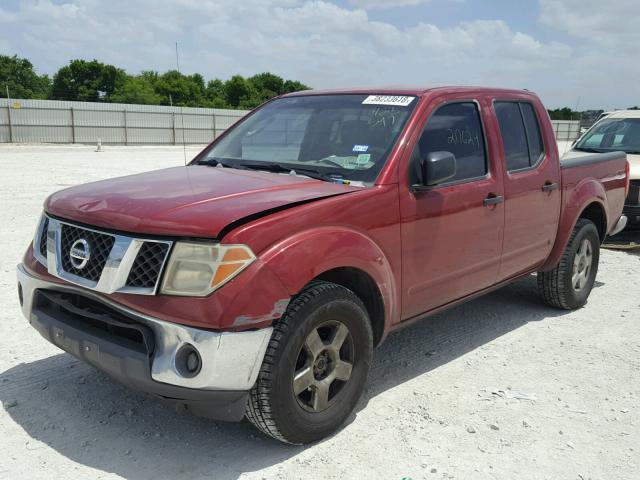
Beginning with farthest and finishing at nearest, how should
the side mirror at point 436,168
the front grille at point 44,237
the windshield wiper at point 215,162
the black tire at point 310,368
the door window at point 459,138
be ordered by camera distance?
the windshield wiper at point 215,162
the door window at point 459,138
the side mirror at point 436,168
the front grille at point 44,237
the black tire at point 310,368

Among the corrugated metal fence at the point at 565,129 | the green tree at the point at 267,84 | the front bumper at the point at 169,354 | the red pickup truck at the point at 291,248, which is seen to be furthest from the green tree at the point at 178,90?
the front bumper at the point at 169,354

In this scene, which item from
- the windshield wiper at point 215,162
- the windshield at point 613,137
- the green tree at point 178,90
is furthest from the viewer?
the green tree at point 178,90

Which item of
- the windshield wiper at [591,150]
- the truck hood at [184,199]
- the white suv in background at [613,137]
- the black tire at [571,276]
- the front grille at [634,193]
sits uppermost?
the white suv in background at [613,137]

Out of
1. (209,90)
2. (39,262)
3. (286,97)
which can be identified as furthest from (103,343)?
(209,90)

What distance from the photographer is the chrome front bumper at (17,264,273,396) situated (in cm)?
Answer: 264

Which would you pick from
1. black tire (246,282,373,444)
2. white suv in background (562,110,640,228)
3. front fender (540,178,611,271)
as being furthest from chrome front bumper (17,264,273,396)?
white suv in background (562,110,640,228)

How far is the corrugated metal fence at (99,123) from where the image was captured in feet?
121

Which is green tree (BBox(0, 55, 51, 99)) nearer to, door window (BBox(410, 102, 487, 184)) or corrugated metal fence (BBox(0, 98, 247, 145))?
corrugated metal fence (BBox(0, 98, 247, 145))

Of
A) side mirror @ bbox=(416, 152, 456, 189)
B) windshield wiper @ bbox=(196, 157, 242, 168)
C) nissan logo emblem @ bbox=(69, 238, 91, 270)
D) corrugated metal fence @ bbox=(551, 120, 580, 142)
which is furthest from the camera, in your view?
corrugated metal fence @ bbox=(551, 120, 580, 142)

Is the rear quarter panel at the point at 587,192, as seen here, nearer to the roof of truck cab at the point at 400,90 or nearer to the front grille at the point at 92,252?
the roof of truck cab at the point at 400,90

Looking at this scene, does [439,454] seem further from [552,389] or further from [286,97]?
[286,97]

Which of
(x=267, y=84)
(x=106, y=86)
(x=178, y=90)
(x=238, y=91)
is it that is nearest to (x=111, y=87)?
(x=106, y=86)

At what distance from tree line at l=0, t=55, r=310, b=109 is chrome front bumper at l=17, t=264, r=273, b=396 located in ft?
201

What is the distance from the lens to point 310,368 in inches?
120
